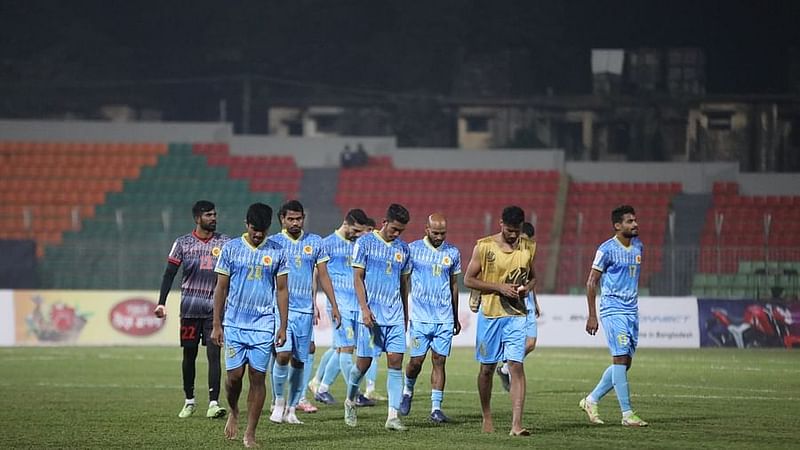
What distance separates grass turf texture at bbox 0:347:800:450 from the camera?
12.2 metres

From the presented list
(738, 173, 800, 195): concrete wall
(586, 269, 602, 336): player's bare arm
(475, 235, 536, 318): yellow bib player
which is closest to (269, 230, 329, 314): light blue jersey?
(475, 235, 536, 318): yellow bib player

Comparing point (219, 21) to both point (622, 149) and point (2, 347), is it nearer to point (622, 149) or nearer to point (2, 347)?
point (622, 149)

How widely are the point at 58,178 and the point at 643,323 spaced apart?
2065 centimetres

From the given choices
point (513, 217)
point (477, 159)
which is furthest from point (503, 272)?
point (477, 159)

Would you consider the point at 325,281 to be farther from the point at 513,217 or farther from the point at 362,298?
the point at 513,217

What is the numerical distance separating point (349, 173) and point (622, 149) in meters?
9.33

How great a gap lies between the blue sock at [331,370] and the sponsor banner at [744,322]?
14.7m

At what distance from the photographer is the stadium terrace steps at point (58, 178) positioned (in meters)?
39.3

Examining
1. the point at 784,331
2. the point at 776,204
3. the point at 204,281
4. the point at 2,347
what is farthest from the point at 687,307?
the point at 204,281

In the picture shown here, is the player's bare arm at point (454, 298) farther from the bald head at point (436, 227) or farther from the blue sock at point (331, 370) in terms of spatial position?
the blue sock at point (331, 370)

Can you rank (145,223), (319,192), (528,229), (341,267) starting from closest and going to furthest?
(341,267) → (528,229) → (145,223) → (319,192)

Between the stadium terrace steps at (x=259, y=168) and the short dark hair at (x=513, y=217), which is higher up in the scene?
the stadium terrace steps at (x=259, y=168)

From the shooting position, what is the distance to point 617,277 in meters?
14.0

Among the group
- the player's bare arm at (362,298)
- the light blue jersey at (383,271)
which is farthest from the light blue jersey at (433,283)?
the player's bare arm at (362,298)
